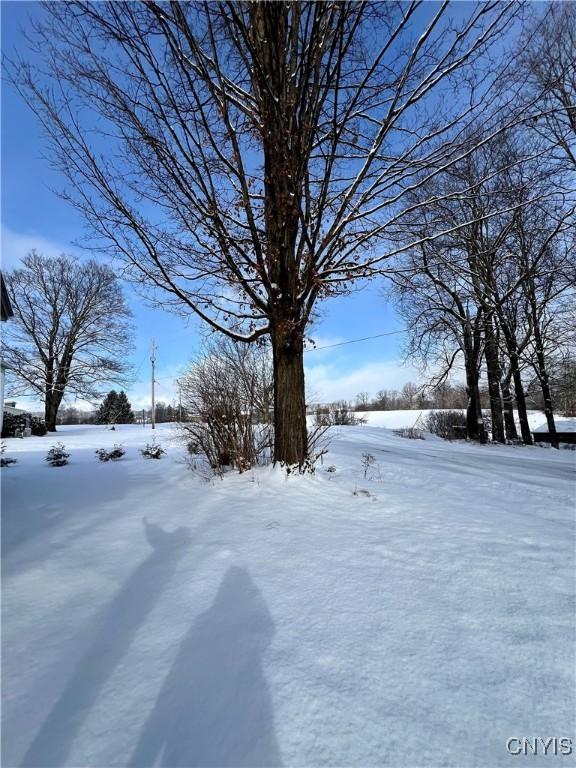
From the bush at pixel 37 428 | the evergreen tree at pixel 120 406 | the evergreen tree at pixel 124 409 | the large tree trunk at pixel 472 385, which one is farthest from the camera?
the evergreen tree at pixel 124 409

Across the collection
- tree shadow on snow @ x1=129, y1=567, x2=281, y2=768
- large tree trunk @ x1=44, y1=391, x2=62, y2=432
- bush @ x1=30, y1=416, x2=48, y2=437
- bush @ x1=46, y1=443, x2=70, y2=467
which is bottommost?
tree shadow on snow @ x1=129, y1=567, x2=281, y2=768

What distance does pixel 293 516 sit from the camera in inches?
123

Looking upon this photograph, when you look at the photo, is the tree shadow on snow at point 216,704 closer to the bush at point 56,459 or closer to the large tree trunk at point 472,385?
the bush at point 56,459

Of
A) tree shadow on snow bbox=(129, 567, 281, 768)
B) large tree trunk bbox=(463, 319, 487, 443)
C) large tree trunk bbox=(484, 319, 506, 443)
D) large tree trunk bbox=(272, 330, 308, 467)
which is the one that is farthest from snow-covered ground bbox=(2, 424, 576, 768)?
large tree trunk bbox=(484, 319, 506, 443)

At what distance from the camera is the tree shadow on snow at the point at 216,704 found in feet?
3.60

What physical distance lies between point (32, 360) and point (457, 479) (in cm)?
2480

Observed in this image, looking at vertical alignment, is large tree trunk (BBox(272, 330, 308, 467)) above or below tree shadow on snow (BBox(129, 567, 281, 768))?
above

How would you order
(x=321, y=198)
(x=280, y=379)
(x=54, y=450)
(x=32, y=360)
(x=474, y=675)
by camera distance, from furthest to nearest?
1. (x=32, y=360)
2. (x=54, y=450)
3. (x=280, y=379)
4. (x=321, y=198)
5. (x=474, y=675)

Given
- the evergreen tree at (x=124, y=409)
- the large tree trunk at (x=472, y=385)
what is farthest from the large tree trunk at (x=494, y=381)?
the evergreen tree at (x=124, y=409)

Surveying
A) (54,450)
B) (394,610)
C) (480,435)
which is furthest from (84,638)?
(480,435)

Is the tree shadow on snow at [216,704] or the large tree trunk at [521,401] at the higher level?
the large tree trunk at [521,401]

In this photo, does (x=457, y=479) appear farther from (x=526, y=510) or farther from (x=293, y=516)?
(x=293, y=516)

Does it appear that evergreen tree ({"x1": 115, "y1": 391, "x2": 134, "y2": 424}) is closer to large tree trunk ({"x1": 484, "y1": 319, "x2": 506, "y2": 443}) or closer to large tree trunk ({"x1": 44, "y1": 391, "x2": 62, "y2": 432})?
large tree trunk ({"x1": 44, "y1": 391, "x2": 62, "y2": 432})

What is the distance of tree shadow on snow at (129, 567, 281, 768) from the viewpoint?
1.10 meters
